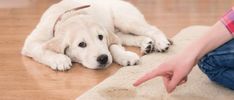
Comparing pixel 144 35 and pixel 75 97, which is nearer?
pixel 75 97

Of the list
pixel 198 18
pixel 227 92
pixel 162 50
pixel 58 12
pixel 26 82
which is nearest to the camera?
pixel 227 92

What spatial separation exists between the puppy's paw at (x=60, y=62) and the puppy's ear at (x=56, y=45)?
34 mm

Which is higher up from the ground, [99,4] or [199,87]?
[99,4]

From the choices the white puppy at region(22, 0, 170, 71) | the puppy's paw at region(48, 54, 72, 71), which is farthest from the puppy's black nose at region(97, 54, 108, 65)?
the puppy's paw at region(48, 54, 72, 71)

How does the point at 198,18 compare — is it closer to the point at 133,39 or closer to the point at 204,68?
the point at 133,39

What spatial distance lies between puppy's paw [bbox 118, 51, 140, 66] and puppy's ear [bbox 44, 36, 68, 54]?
0.82ft

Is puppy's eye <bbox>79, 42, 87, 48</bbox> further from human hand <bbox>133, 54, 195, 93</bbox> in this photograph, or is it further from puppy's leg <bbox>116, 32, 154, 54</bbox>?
human hand <bbox>133, 54, 195, 93</bbox>

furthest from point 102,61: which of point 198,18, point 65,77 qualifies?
point 198,18

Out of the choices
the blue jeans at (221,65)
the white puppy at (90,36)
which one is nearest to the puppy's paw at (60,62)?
the white puppy at (90,36)

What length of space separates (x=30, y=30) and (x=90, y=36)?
2.06 feet

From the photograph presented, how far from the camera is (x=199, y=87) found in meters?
1.54

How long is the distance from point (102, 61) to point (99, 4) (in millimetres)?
445

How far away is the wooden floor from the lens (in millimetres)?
1639

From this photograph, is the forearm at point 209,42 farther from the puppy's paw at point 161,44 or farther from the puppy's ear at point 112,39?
the puppy's ear at point 112,39
